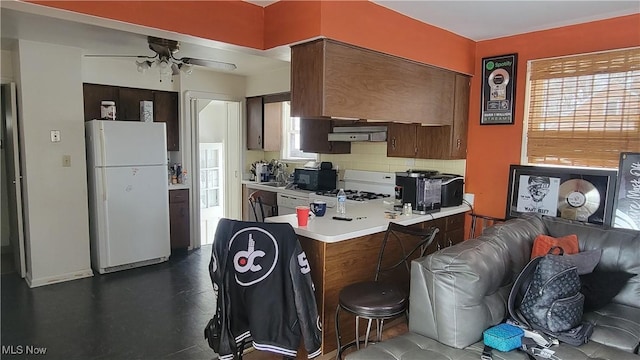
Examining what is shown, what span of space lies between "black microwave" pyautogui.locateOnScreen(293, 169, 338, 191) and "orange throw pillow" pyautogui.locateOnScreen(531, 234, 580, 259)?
2.43 metres

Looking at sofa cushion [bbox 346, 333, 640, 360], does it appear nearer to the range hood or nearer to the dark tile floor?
the dark tile floor

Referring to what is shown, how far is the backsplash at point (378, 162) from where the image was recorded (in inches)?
158

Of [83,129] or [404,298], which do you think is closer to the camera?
[404,298]

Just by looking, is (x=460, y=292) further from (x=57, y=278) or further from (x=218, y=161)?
(x=218, y=161)

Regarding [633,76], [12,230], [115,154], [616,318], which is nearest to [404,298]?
[616,318]

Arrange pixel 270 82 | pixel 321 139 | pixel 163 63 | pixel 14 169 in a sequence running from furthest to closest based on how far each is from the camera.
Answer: pixel 270 82, pixel 321 139, pixel 14 169, pixel 163 63

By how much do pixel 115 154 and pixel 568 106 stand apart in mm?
4296

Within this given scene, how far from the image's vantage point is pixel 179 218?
509 cm

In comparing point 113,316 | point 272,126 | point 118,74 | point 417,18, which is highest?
point 417,18

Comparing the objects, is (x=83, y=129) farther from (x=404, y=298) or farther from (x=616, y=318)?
(x=616, y=318)

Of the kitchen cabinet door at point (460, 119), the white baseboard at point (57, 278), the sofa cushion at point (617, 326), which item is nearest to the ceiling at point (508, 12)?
the kitchen cabinet door at point (460, 119)

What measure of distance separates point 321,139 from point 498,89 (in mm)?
1985

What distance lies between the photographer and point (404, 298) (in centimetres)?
228

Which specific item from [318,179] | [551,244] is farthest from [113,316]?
[551,244]
